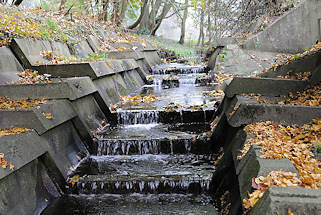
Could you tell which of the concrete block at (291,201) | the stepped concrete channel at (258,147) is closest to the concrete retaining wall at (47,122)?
the stepped concrete channel at (258,147)

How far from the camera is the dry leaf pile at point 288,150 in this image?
3123 millimetres

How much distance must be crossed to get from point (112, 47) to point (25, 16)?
5197mm

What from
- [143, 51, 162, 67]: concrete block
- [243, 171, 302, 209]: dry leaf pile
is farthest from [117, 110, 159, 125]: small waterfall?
[143, 51, 162, 67]: concrete block

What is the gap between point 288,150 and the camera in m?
4.00

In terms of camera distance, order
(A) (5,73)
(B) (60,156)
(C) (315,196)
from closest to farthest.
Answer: (C) (315,196)
(B) (60,156)
(A) (5,73)

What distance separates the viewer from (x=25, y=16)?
10773mm

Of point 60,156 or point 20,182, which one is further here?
point 60,156

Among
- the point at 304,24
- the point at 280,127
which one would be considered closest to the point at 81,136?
the point at 280,127

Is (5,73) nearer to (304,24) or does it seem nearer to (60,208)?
(60,208)

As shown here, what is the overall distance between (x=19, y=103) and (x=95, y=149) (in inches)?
71.3

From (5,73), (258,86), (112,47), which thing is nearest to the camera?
(258,86)

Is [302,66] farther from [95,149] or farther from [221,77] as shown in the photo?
[221,77]

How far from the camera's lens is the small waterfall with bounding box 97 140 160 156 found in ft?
20.9

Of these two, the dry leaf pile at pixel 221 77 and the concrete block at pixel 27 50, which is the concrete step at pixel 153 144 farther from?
the dry leaf pile at pixel 221 77
